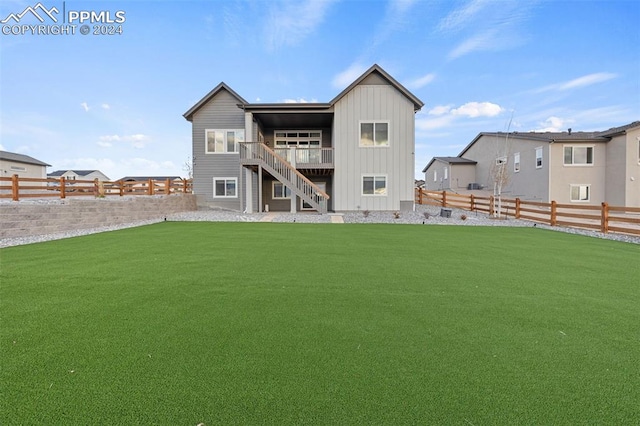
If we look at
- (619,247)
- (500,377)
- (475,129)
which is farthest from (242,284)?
(475,129)

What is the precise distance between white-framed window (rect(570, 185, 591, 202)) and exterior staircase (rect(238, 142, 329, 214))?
19.7 m

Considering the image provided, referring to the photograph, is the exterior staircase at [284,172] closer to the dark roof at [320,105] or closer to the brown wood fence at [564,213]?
the dark roof at [320,105]

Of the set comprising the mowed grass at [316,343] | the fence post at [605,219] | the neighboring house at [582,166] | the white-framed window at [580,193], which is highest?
the neighboring house at [582,166]

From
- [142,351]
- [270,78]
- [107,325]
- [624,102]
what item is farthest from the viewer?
[624,102]

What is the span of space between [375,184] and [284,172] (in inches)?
217

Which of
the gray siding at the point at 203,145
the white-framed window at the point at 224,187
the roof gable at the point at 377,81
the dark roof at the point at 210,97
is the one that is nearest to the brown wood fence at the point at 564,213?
the roof gable at the point at 377,81

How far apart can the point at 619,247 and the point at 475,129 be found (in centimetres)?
2361

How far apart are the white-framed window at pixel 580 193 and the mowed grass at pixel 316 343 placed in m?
20.6

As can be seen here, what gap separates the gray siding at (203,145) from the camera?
19.5 metres

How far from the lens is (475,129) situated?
2889 centimetres

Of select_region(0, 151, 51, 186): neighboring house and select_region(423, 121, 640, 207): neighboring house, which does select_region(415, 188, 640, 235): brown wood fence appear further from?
select_region(0, 151, 51, 186): neighboring house

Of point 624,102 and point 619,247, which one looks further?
point 624,102

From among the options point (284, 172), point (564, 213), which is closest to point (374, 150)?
point (284, 172)

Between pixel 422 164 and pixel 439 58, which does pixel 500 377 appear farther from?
pixel 422 164
